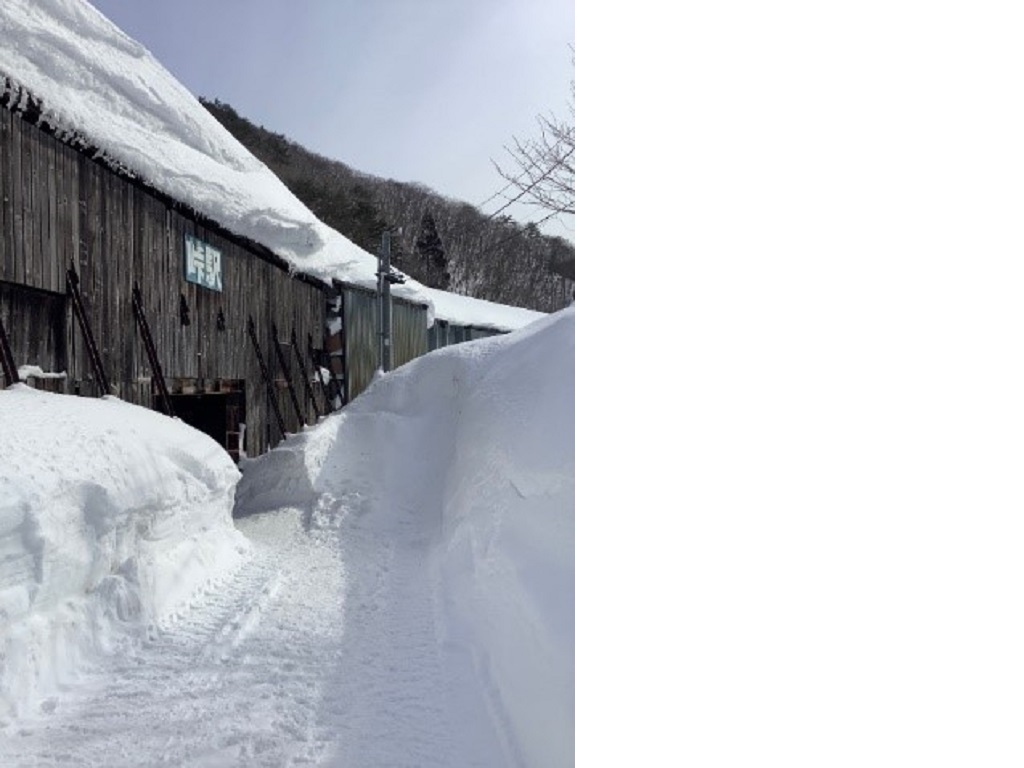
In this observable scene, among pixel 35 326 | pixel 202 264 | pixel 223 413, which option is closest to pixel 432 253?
pixel 35 326

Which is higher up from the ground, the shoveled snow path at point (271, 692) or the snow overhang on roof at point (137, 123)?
the snow overhang on roof at point (137, 123)

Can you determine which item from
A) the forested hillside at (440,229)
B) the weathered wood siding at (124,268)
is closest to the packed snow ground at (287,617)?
the forested hillside at (440,229)

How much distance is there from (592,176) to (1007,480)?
1.12 meters

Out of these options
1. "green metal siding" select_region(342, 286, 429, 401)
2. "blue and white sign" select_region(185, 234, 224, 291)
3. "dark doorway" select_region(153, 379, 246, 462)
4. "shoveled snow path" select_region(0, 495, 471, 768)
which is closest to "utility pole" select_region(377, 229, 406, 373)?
"green metal siding" select_region(342, 286, 429, 401)

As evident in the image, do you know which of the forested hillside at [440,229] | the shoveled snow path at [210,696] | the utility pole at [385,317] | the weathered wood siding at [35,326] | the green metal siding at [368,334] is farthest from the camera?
the green metal siding at [368,334]

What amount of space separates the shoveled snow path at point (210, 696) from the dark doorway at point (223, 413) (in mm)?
2321

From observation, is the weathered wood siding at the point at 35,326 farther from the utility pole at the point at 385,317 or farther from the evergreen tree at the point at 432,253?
the utility pole at the point at 385,317

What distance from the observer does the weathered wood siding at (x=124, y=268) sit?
256 centimetres

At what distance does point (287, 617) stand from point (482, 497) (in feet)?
3.45

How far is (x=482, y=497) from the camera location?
283 cm

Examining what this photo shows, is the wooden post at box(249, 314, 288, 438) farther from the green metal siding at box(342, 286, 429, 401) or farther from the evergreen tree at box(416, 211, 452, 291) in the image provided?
the evergreen tree at box(416, 211, 452, 291)

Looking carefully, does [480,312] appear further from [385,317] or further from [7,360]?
[385,317]

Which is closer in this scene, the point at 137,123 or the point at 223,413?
the point at 137,123

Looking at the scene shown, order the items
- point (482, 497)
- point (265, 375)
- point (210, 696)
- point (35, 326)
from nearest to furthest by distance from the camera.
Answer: point (210, 696) → point (35, 326) → point (482, 497) → point (265, 375)
